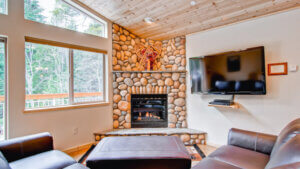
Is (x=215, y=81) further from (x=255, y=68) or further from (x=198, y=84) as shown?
(x=255, y=68)

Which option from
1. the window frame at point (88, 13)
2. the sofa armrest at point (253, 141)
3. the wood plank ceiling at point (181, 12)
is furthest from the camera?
the window frame at point (88, 13)

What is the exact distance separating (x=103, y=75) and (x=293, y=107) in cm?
328

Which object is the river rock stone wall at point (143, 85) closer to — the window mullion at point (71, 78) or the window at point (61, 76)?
the window at point (61, 76)

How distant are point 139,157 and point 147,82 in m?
2.05

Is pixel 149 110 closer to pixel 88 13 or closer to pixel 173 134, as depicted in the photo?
pixel 173 134

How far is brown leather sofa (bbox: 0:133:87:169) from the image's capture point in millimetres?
1462

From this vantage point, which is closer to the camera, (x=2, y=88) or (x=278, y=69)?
(x=2, y=88)

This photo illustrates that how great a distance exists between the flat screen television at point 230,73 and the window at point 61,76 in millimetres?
2007

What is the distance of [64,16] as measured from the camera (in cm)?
280

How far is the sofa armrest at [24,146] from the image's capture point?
1578 mm

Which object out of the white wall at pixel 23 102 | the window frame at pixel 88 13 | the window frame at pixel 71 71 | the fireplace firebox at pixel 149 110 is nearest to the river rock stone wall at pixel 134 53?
the window frame at pixel 88 13

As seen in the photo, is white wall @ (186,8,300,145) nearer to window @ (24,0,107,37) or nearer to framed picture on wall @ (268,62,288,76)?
framed picture on wall @ (268,62,288,76)

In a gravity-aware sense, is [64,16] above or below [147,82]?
above

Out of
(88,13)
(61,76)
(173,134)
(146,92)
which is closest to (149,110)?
(146,92)
